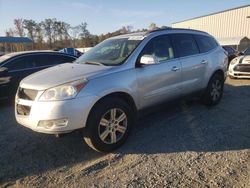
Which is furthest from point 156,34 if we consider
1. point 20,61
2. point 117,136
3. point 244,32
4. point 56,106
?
point 244,32

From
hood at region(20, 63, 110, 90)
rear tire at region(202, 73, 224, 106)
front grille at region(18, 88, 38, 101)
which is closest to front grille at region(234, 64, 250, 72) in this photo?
rear tire at region(202, 73, 224, 106)

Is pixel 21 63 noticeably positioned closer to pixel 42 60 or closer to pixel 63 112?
pixel 42 60

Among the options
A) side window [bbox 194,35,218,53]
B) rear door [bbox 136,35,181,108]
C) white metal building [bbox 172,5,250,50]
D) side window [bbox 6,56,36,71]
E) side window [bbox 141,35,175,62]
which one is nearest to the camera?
rear door [bbox 136,35,181,108]

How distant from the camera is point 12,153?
4215 millimetres

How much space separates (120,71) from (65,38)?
6556cm

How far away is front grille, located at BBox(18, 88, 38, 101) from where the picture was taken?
12.7 feet

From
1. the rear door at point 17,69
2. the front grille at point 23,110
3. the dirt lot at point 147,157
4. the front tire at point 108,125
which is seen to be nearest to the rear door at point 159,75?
the front tire at point 108,125

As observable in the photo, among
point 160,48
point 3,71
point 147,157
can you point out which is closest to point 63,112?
point 147,157

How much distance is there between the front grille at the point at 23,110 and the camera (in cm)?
390

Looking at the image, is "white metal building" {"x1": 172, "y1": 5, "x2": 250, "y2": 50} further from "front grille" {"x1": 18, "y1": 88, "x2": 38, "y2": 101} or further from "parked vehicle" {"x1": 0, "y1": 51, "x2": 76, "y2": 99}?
"front grille" {"x1": 18, "y1": 88, "x2": 38, "y2": 101}

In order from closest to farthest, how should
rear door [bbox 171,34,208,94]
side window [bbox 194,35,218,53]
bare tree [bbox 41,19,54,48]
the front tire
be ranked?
the front tire → rear door [bbox 171,34,208,94] → side window [bbox 194,35,218,53] → bare tree [bbox 41,19,54,48]

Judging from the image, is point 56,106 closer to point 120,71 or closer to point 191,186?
point 120,71

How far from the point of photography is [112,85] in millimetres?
3984

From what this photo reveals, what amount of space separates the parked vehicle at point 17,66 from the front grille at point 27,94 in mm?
3256
